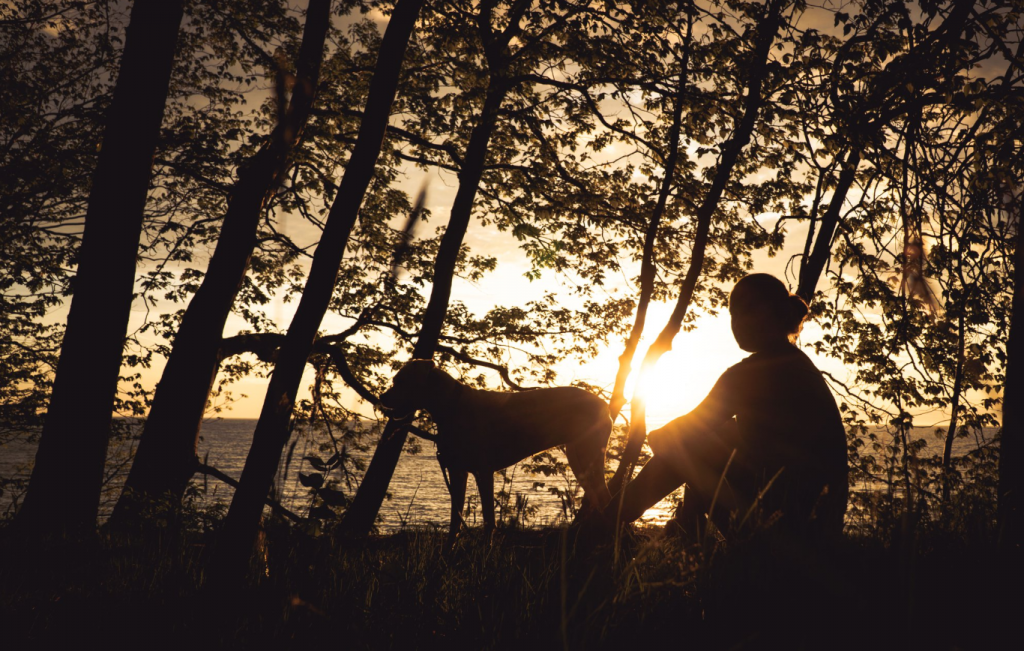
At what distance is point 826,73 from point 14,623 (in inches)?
251

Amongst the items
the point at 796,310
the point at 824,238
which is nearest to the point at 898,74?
the point at 796,310

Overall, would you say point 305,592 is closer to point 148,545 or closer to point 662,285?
point 148,545

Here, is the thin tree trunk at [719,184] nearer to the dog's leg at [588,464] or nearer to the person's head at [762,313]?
the dog's leg at [588,464]

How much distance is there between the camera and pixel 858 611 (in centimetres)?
162

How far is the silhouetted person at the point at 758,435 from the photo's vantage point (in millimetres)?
2581

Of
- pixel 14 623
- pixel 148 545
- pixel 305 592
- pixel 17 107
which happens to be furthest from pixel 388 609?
pixel 17 107

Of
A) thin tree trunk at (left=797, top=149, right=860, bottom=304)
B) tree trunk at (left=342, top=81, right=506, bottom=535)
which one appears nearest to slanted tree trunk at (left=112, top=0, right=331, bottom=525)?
tree trunk at (left=342, top=81, right=506, bottom=535)

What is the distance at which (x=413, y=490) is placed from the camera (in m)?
35.8

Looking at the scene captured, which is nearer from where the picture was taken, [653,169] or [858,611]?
[858,611]

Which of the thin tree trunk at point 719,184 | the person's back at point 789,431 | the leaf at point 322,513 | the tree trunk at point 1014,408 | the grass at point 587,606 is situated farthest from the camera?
the thin tree trunk at point 719,184

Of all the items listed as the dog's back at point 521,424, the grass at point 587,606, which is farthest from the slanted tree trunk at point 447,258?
the grass at point 587,606

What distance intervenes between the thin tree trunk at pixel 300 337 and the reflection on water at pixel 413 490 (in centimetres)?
16

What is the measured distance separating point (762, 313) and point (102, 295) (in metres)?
5.23

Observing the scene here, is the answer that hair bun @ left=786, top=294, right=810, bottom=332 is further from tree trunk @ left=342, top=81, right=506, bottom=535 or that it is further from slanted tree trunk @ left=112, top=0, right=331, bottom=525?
tree trunk @ left=342, top=81, right=506, bottom=535
